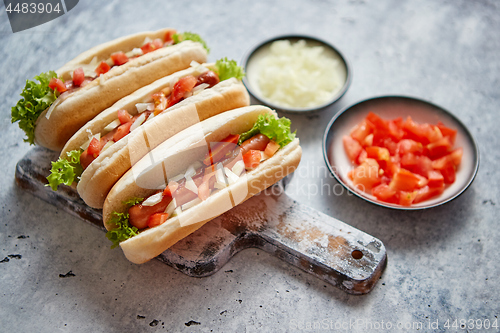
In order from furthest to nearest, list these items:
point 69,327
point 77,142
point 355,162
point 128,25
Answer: point 128,25, point 355,162, point 77,142, point 69,327

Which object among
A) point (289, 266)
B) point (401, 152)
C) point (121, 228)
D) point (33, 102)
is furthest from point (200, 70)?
point (401, 152)

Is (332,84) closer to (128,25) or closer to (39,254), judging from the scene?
(128,25)

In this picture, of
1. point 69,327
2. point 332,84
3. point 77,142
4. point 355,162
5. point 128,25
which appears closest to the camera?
point 69,327

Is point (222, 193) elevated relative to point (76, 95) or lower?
lower

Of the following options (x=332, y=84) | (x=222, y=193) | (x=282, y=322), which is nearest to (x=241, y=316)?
(x=282, y=322)

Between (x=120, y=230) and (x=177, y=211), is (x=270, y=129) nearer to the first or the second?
(x=177, y=211)

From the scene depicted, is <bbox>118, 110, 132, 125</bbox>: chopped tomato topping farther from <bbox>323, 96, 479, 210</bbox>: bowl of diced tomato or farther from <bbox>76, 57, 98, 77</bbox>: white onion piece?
<bbox>323, 96, 479, 210</bbox>: bowl of diced tomato
